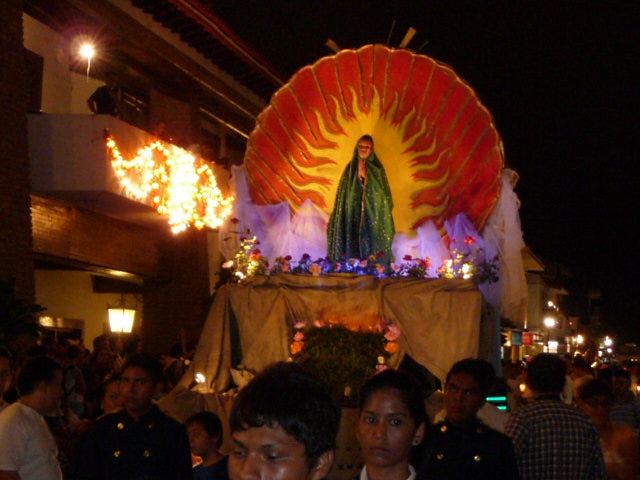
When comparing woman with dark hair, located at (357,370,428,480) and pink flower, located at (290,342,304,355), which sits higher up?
pink flower, located at (290,342,304,355)

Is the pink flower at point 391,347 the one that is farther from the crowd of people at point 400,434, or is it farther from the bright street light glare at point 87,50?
the bright street light glare at point 87,50

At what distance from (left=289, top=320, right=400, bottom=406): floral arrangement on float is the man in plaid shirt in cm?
800

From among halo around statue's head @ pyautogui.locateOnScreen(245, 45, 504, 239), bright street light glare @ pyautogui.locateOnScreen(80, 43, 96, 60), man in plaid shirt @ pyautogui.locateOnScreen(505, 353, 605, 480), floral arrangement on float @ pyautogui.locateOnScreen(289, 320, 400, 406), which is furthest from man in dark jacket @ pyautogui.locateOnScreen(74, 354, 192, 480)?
bright street light glare @ pyautogui.locateOnScreen(80, 43, 96, 60)

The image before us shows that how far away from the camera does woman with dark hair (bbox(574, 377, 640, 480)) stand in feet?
23.4

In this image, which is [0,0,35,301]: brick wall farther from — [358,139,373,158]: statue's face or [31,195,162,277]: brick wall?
[358,139,373,158]: statue's face

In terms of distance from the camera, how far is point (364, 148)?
636 inches

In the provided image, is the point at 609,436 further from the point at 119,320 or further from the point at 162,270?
the point at 162,270

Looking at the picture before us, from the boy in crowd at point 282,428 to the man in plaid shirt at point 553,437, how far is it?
10.7 ft

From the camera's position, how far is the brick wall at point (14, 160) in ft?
49.8

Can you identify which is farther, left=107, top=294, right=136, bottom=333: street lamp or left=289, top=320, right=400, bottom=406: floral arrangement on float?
left=107, top=294, right=136, bottom=333: street lamp

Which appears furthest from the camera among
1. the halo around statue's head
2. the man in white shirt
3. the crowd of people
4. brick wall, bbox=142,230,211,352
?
brick wall, bbox=142,230,211,352

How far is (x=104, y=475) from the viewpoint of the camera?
6289mm

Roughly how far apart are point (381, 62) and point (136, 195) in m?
5.22

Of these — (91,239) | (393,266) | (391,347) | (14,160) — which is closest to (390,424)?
(391,347)
